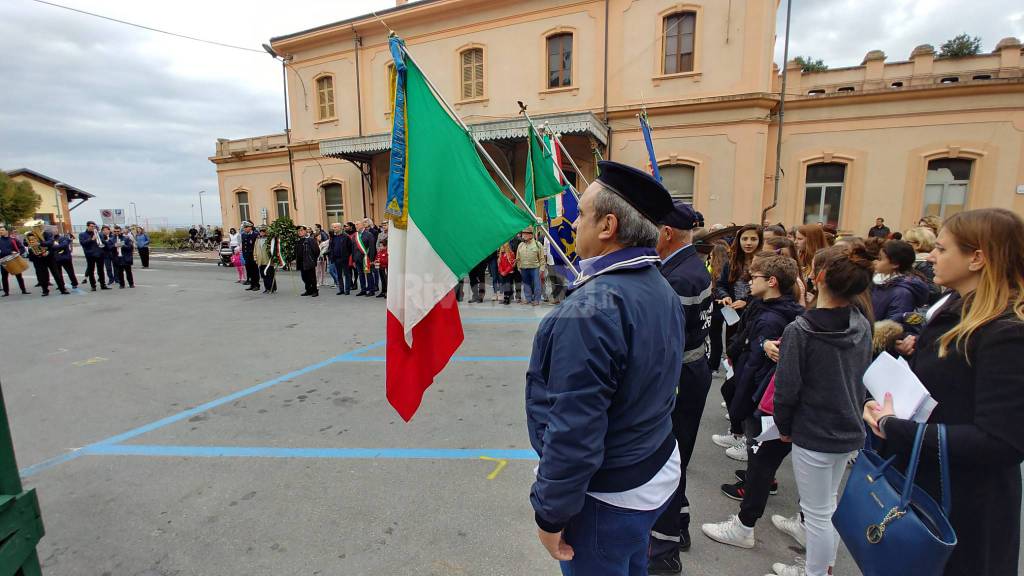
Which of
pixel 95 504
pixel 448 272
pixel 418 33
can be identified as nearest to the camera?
pixel 448 272

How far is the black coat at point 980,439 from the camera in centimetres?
145

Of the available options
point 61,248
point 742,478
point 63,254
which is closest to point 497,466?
point 742,478

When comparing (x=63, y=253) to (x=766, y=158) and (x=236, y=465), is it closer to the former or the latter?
(x=236, y=465)

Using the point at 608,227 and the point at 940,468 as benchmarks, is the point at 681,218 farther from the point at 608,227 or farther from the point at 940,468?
the point at 940,468

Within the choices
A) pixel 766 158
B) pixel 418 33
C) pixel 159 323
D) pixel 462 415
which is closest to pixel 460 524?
pixel 462 415

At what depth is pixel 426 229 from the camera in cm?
250

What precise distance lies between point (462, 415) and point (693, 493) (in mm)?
2165

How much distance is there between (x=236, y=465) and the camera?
3564 mm

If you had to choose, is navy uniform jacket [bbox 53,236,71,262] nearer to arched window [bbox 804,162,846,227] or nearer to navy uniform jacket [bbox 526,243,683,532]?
navy uniform jacket [bbox 526,243,683,532]

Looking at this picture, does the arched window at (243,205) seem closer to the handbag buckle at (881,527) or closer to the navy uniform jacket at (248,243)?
the navy uniform jacket at (248,243)

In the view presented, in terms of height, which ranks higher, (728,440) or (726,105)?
(726,105)

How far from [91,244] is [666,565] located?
54.1 ft

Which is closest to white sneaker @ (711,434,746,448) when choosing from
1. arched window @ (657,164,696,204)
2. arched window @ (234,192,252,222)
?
arched window @ (657,164,696,204)

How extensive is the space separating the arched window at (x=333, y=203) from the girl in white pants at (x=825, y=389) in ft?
67.7
